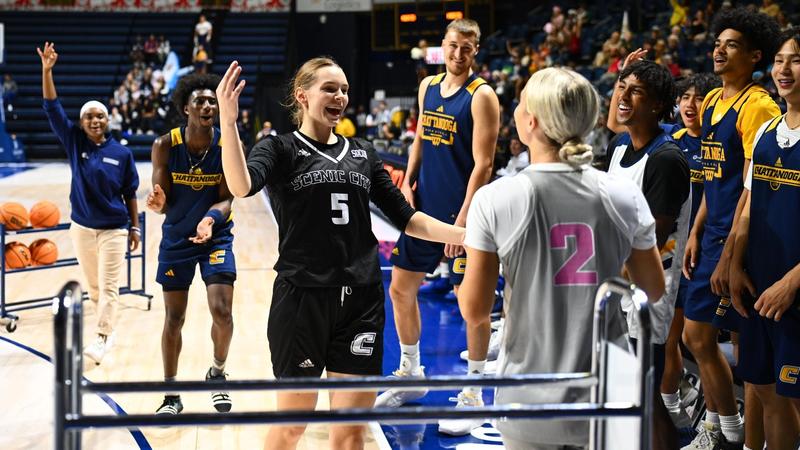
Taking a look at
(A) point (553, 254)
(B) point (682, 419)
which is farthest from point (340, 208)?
(B) point (682, 419)

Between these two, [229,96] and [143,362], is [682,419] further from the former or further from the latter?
[143,362]

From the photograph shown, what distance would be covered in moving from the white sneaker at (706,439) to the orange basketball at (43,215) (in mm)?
5521

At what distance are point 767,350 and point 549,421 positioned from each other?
1777mm

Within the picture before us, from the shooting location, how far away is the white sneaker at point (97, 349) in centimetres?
613

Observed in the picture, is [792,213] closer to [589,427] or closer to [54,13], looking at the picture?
[589,427]

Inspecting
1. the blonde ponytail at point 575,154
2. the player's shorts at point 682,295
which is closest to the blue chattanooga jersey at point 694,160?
the player's shorts at point 682,295

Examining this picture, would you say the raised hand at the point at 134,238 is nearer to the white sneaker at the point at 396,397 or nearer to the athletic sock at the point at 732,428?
the white sneaker at the point at 396,397

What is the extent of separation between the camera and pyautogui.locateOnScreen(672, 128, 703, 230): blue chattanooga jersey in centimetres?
500

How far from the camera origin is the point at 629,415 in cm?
207

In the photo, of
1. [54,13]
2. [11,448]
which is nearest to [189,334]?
[11,448]

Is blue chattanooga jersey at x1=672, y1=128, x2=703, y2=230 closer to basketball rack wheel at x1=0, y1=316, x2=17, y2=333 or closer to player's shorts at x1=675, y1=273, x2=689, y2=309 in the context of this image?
player's shorts at x1=675, y1=273, x2=689, y2=309

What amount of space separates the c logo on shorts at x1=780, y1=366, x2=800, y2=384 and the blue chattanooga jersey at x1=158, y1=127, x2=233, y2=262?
3116 mm

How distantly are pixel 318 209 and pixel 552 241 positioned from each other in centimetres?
118

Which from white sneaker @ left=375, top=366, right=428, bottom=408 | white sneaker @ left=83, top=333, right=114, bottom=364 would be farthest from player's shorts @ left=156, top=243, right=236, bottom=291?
white sneaker @ left=83, top=333, right=114, bottom=364
